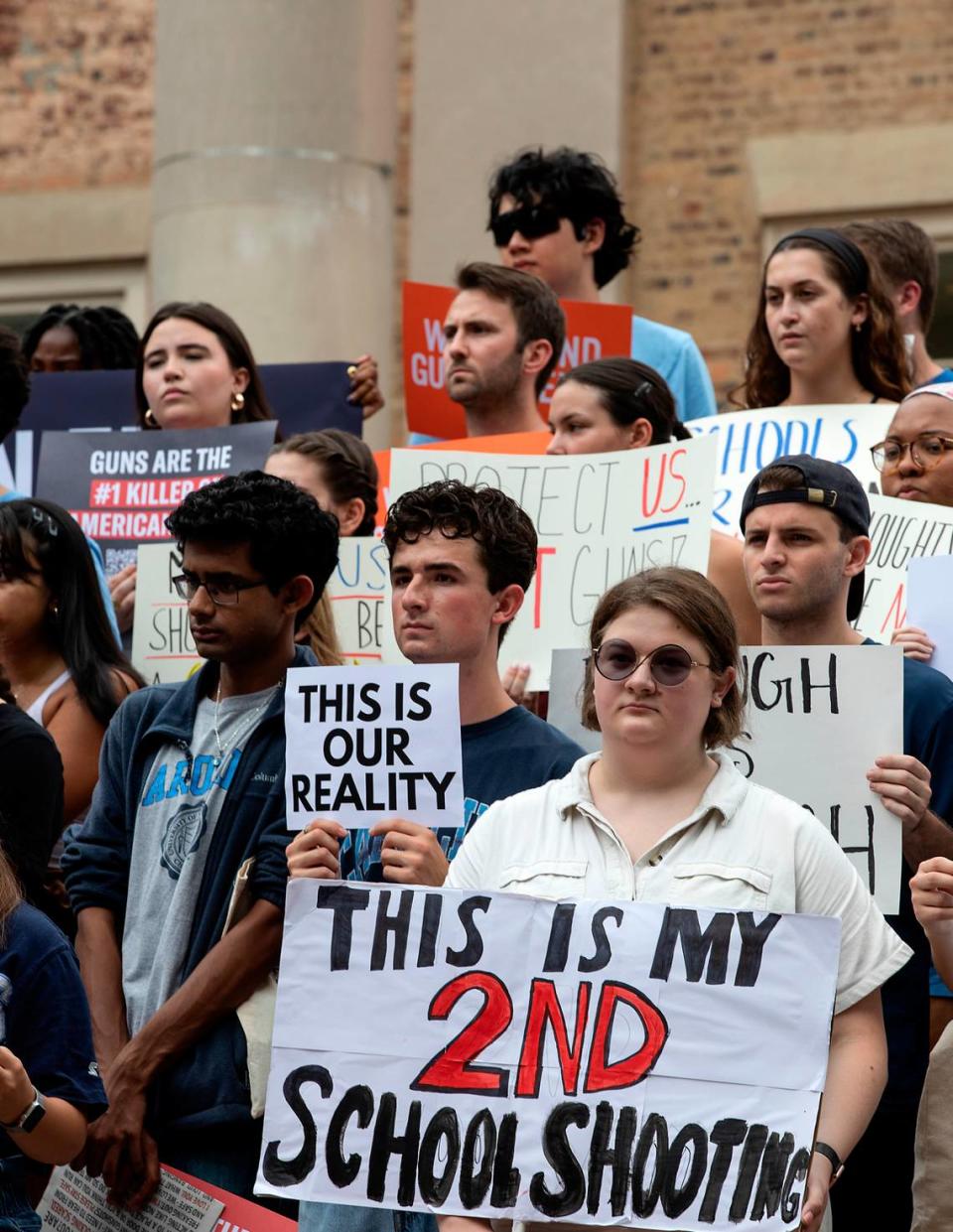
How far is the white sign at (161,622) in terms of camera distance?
5945mm

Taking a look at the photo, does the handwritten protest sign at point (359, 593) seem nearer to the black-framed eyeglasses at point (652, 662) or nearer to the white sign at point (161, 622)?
the white sign at point (161, 622)

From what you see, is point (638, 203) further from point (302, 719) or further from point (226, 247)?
point (302, 719)

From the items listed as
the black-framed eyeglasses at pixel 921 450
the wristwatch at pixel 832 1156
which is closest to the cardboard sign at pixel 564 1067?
the wristwatch at pixel 832 1156

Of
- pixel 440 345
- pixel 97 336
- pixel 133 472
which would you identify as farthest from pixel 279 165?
pixel 133 472

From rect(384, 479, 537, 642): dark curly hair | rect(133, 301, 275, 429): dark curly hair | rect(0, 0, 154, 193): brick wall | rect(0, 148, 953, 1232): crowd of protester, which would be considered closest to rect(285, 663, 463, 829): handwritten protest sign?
rect(0, 148, 953, 1232): crowd of protester

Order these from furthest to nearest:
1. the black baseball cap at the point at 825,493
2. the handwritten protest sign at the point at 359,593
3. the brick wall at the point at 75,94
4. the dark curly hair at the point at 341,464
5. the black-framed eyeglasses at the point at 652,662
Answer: the brick wall at the point at 75,94, the dark curly hair at the point at 341,464, the handwritten protest sign at the point at 359,593, the black baseball cap at the point at 825,493, the black-framed eyeglasses at the point at 652,662

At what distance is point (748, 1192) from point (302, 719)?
1.16 meters

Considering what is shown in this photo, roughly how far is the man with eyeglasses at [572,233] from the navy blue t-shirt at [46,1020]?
12.3ft

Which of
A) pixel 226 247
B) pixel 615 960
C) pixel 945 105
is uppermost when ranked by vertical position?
pixel 945 105

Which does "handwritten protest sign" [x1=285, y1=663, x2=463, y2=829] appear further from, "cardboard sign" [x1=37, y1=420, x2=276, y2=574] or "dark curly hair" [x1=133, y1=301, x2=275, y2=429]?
"dark curly hair" [x1=133, y1=301, x2=275, y2=429]

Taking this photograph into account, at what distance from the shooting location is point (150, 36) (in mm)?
13492

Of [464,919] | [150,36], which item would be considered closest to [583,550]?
[464,919]

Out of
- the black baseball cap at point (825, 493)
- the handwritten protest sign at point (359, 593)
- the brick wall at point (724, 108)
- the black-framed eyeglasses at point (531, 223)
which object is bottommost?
the handwritten protest sign at point (359, 593)

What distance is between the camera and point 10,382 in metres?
6.06
